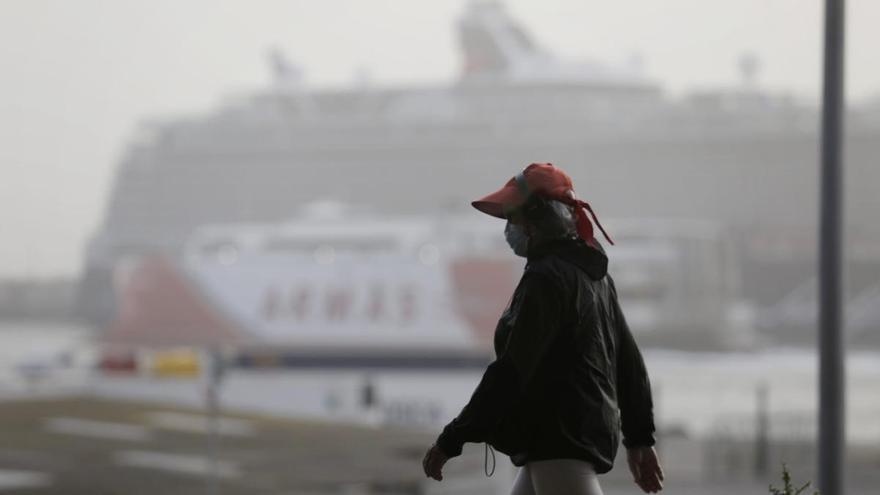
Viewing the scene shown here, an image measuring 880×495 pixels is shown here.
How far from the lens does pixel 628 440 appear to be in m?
2.64

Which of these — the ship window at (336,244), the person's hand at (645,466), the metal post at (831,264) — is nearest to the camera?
the person's hand at (645,466)

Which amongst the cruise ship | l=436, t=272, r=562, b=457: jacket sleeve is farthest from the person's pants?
the cruise ship

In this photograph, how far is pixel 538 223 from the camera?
255 centimetres

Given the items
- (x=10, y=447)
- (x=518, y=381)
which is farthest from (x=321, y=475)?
(x=518, y=381)

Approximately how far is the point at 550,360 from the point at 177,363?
120ft

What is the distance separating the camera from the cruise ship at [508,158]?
53.1 metres

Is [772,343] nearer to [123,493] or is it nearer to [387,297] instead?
[387,297]

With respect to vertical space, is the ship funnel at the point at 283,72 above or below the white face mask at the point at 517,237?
above

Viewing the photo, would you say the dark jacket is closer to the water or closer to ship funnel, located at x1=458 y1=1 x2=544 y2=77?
the water

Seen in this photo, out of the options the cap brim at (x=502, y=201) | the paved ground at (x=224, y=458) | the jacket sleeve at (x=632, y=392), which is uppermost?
the cap brim at (x=502, y=201)

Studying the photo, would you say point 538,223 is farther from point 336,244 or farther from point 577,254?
point 336,244

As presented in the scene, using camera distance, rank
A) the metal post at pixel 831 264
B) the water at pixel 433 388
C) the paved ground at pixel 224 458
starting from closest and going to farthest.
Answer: the metal post at pixel 831 264
the paved ground at pixel 224 458
the water at pixel 433 388

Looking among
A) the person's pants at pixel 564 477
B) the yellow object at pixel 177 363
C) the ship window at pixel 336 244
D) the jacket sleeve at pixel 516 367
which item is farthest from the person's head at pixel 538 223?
the ship window at pixel 336 244

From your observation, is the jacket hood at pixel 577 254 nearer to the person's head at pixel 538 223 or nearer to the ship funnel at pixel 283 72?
the person's head at pixel 538 223
